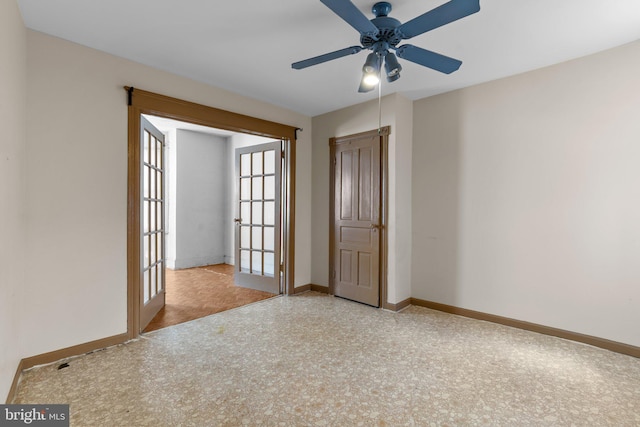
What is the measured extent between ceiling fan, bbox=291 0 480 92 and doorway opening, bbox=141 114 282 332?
246 cm

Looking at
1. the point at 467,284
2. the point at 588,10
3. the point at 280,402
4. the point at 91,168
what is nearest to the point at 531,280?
the point at 467,284

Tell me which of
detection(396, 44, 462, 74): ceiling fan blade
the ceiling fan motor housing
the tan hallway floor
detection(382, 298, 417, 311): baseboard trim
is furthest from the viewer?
detection(382, 298, 417, 311): baseboard trim

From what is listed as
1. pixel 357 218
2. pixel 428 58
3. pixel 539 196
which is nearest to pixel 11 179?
pixel 428 58

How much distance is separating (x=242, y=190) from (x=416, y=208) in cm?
267

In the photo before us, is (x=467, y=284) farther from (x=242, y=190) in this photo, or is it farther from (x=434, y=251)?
(x=242, y=190)

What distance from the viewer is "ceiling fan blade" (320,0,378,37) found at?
5.27 ft

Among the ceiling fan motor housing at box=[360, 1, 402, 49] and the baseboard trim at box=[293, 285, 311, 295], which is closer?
the ceiling fan motor housing at box=[360, 1, 402, 49]

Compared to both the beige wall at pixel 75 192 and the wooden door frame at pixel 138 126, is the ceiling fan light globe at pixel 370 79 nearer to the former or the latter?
the wooden door frame at pixel 138 126

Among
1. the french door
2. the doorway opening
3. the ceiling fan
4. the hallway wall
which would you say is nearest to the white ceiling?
the ceiling fan

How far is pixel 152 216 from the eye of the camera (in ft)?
11.4

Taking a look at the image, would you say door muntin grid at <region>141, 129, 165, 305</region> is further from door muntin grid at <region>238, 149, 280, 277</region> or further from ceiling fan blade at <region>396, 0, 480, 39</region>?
ceiling fan blade at <region>396, 0, 480, 39</region>

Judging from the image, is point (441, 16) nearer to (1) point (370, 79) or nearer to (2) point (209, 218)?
(1) point (370, 79)

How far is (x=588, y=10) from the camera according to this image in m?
2.14

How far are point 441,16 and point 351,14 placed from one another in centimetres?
50
